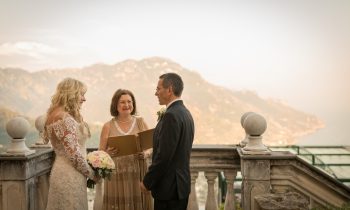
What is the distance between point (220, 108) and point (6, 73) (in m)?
9.02

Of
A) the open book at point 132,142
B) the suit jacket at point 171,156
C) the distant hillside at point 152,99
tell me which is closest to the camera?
the suit jacket at point 171,156

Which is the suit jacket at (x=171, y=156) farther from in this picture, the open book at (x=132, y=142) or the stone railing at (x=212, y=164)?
the stone railing at (x=212, y=164)

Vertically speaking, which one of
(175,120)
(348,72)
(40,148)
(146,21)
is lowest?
(40,148)

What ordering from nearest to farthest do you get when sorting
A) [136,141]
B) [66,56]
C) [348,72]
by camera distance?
[136,141], [348,72], [66,56]

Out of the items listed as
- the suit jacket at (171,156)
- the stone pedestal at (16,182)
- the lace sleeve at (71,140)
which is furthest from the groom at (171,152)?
the stone pedestal at (16,182)

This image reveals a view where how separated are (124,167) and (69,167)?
0.56m

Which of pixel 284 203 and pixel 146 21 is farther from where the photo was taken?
pixel 146 21

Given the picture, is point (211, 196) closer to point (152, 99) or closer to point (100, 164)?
point (100, 164)

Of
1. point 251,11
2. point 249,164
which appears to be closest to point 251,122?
point 249,164

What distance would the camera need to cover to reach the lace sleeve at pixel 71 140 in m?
2.71

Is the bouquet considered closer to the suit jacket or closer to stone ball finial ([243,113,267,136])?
the suit jacket

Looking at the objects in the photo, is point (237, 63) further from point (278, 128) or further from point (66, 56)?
point (66, 56)

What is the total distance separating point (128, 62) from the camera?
1582 cm

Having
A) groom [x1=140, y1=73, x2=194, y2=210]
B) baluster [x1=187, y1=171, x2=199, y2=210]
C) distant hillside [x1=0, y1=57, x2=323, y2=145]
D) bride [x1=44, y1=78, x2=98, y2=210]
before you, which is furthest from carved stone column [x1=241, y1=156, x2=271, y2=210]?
distant hillside [x1=0, y1=57, x2=323, y2=145]
